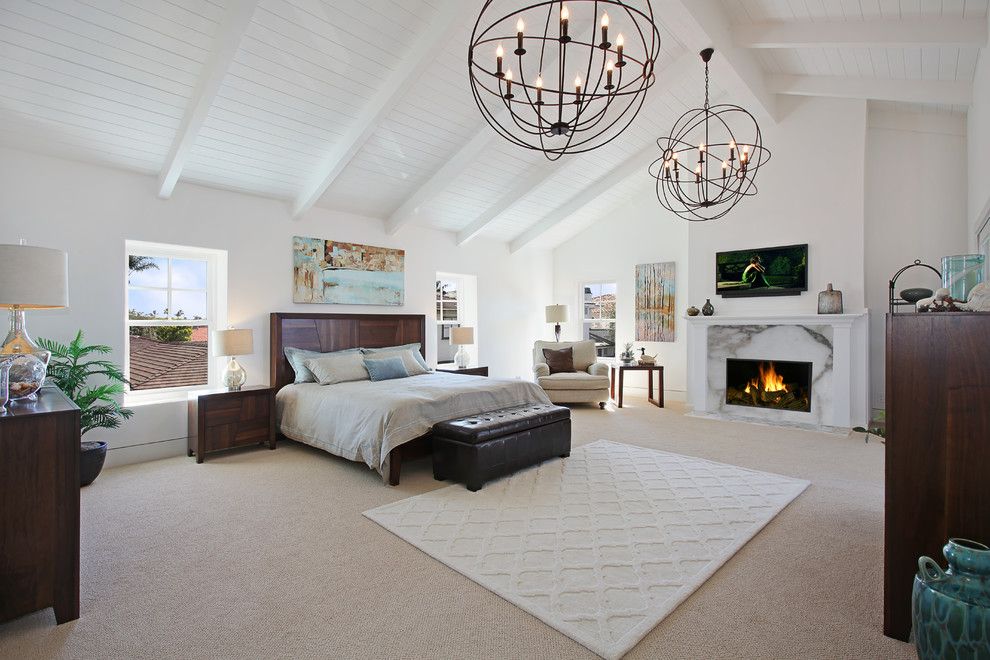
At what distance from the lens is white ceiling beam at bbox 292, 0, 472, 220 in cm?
342

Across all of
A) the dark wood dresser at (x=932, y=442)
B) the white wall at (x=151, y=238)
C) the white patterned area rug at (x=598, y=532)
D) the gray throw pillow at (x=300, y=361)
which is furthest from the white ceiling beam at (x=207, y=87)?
the dark wood dresser at (x=932, y=442)

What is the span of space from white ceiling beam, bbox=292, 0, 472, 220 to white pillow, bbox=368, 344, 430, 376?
5.62 feet

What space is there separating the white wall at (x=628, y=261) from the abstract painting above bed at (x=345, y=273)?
129 inches

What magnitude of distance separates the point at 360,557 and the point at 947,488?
2.45 m

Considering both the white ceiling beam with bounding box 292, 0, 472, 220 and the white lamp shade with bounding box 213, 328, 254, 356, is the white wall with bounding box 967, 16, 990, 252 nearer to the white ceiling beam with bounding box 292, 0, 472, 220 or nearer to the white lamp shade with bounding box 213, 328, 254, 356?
the white ceiling beam with bounding box 292, 0, 472, 220

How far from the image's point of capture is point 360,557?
2482 millimetres

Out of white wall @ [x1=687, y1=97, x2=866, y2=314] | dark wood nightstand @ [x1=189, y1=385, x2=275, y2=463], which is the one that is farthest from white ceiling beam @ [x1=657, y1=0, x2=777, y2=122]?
dark wood nightstand @ [x1=189, y1=385, x2=275, y2=463]

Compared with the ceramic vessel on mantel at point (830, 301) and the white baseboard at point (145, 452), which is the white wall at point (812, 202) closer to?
the ceramic vessel on mantel at point (830, 301)

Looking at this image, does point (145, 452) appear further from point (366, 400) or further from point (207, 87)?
point (207, 87)

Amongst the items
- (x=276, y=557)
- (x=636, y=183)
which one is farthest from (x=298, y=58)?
(x=636, y=183)

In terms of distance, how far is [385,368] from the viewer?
5066 millimetres

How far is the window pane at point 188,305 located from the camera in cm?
476

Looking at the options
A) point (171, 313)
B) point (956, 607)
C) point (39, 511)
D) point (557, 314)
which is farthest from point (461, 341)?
point (956, 607)

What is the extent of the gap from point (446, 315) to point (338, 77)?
3912mm
